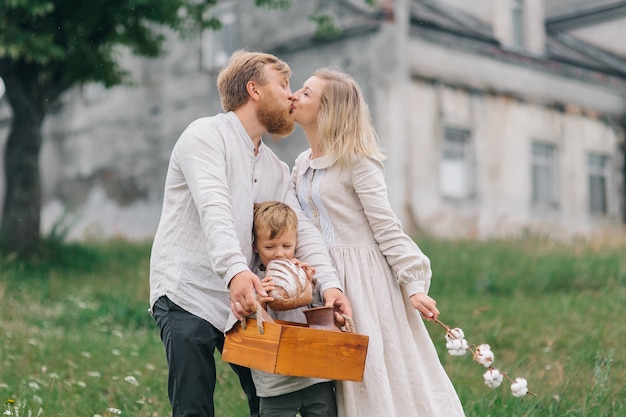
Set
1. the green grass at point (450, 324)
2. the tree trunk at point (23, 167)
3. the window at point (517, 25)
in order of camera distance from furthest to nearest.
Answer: the window at point (517, 25), the tree trunk at point (23, 167), the green grass at point (450, 324)

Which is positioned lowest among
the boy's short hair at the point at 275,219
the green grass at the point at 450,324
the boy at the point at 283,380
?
the green grass at the point at 450,324

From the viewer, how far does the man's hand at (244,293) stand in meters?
3.15

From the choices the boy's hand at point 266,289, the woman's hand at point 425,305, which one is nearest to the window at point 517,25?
the woman's hand at point 425,305

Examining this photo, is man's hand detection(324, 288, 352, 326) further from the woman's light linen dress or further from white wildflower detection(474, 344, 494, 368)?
white wildflower detection(474, 344, 494, 368)

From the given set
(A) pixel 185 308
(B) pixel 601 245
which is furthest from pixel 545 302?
(A) pixel 185 308

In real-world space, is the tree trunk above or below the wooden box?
above

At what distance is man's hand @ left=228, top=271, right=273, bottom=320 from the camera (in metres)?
3.15

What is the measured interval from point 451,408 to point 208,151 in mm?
1464

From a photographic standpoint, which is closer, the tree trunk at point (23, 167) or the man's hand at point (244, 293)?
the man's hand at point (244, 293)

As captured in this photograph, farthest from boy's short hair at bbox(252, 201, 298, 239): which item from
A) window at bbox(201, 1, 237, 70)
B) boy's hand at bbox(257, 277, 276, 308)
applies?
window at bbox(201, 1, 237, 70)

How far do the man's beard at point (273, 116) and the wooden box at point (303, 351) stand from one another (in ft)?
3.05

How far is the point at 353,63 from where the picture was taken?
14789 mm

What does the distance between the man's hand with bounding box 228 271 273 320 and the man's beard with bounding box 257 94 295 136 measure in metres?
0.80

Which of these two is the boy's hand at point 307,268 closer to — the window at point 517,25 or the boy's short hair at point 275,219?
the boy's short hair at point 275,219
